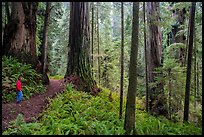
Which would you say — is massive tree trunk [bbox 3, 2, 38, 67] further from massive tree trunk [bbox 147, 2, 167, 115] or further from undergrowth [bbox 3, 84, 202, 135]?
massive tree trunk [bbox 147, 2, 167, 115]

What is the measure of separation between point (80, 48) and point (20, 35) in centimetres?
351

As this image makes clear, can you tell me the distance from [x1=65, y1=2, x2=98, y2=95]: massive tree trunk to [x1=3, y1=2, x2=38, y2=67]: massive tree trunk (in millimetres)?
2388

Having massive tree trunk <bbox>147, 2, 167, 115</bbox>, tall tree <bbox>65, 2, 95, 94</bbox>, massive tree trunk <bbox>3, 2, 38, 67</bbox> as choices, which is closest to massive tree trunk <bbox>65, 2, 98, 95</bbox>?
tall tree <bbox>65, 2, 95, 94</bbox>

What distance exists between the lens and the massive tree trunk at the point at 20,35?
1264cm

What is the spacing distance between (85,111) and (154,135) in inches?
119

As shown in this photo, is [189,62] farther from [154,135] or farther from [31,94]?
[31,94]

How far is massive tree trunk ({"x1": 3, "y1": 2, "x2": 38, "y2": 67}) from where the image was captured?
12.6 metres

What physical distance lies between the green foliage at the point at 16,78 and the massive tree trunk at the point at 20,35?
57cm

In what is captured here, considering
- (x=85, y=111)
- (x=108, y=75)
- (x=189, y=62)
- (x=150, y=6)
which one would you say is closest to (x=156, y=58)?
(x=150, y=6)

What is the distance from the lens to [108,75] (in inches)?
917

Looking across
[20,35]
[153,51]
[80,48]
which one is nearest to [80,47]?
[80,48]

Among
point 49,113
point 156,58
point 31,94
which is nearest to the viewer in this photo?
point 49,113

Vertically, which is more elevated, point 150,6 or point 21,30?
point 150,6

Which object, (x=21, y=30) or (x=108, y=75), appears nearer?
(x=21, y=30)
